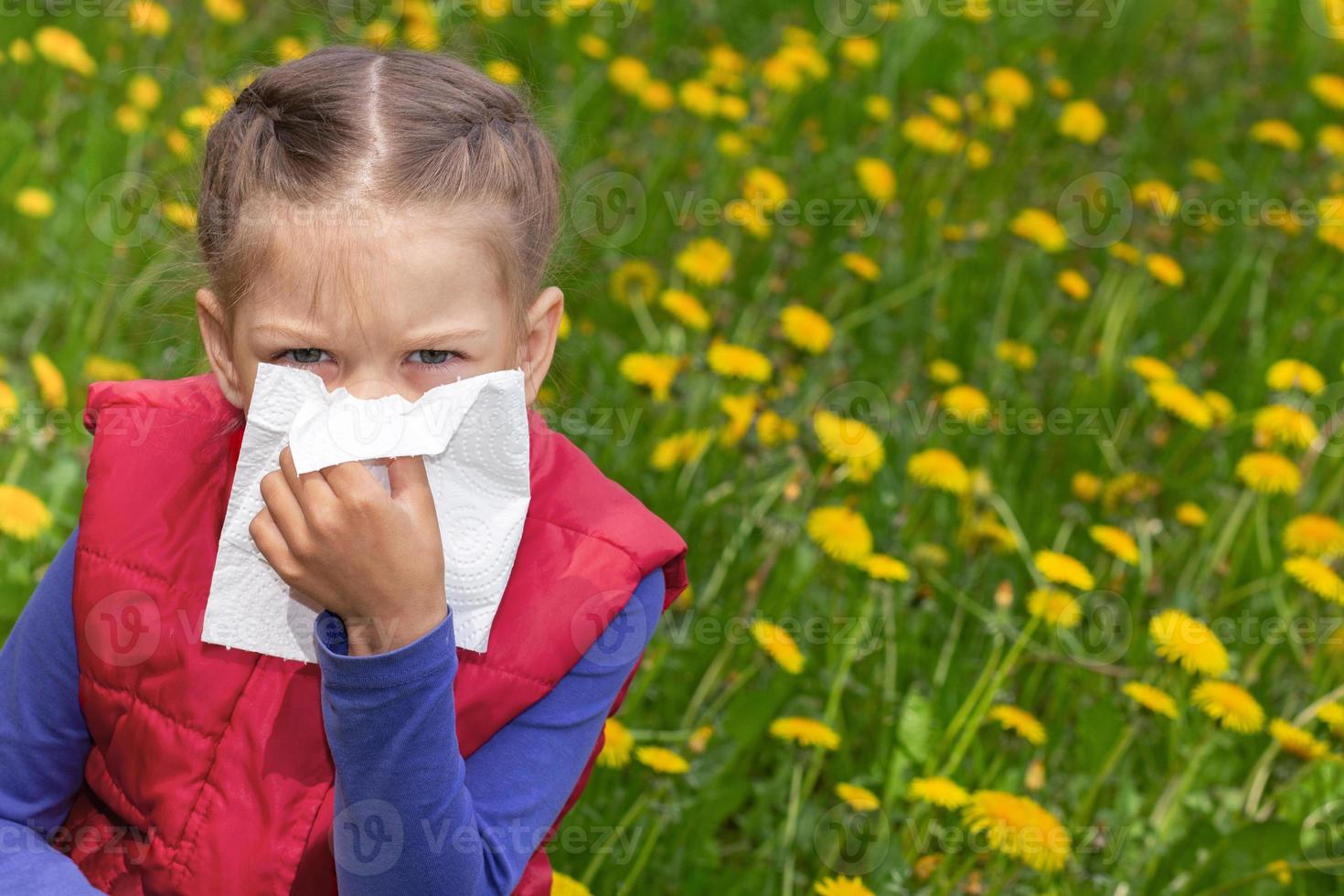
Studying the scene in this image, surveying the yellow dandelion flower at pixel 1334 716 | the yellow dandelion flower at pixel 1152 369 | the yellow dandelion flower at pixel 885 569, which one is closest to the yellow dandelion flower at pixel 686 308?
the yellow dandelion flower at pixel 885 569

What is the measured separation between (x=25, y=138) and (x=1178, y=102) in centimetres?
306

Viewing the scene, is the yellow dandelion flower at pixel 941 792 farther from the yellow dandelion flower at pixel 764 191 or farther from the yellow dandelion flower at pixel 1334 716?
the yellow dandelion flower at pixel 764 191

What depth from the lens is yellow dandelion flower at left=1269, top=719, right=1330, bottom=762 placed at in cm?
202

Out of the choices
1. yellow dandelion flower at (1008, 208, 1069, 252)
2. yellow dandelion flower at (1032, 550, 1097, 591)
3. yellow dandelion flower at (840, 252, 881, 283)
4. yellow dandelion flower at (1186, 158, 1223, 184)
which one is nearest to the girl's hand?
yellow dandelion flower at (1032, 550, 1097, 591)

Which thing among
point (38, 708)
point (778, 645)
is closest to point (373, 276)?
point (38, 708)

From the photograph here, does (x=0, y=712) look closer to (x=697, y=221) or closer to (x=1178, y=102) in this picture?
(x=697, y=221)

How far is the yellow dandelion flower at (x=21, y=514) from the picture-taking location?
6.23ft

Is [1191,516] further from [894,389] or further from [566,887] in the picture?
[566,887]

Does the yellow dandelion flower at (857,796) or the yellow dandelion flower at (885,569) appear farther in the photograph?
the yellow dandelion flower at (885,569)

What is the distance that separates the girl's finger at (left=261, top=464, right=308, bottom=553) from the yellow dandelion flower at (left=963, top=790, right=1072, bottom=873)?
0.98 meters

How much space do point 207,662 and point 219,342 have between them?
0.88 feet

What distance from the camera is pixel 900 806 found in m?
2.05

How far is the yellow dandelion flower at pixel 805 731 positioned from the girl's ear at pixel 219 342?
868mm

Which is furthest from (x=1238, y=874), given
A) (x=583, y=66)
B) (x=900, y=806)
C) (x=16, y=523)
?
(x=583, y=66)
